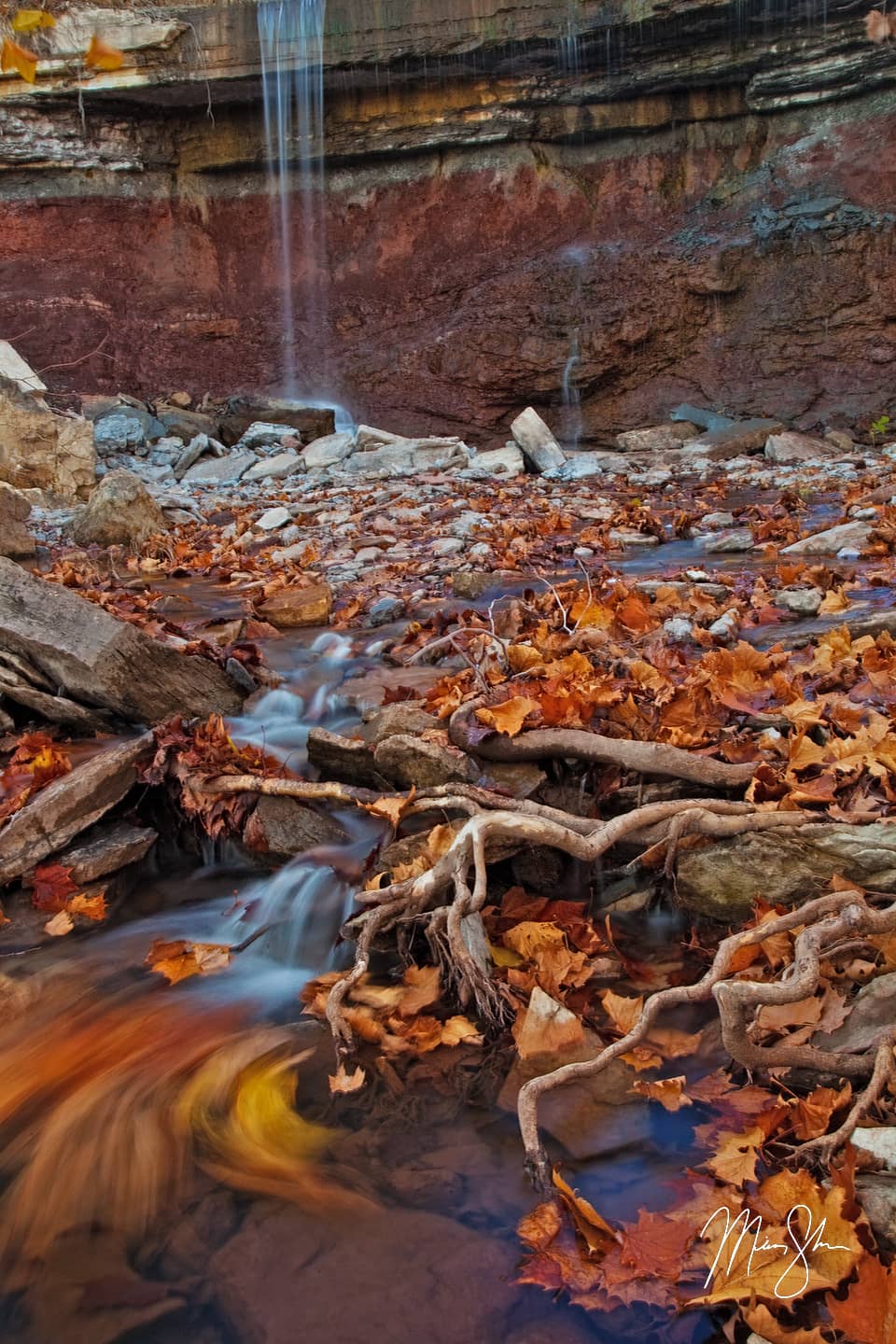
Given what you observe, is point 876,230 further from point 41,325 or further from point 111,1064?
point 111,1064

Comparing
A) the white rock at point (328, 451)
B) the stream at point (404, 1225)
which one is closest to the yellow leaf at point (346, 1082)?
the stream at point (404, 1225)

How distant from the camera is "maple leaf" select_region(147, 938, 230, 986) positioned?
2863 millimetres

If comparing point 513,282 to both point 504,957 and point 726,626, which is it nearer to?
point 726,626

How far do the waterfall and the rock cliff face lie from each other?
0.49ft

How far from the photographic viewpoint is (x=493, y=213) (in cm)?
1566

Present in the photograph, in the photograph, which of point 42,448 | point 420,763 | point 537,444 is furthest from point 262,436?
point 420,763

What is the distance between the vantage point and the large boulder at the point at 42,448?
9953mm

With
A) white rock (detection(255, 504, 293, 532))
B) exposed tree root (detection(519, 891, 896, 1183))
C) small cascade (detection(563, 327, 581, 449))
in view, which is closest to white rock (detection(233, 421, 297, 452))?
small cascade (detection(563, 327, 581, 449))

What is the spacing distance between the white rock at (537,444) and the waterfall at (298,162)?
4.85 metres

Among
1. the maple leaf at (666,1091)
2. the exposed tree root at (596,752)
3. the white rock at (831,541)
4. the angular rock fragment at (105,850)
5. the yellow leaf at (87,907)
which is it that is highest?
the exposed tree root at (596,752)

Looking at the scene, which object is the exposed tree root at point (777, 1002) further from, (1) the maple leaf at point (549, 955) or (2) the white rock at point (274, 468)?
Result: (2) the white rock at point (274, 468)

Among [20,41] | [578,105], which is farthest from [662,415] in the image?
[20,41]

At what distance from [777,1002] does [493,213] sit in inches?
632

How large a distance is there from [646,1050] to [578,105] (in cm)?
1637
